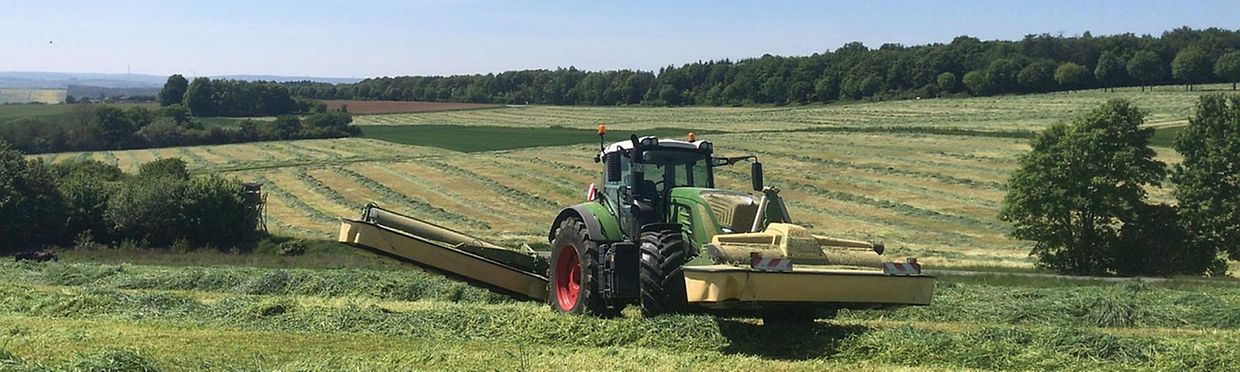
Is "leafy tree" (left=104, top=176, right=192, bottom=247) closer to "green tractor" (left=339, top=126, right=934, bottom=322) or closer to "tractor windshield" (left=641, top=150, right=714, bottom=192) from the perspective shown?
"green tractor" (left=339, top=126, right=934, bottom=322)

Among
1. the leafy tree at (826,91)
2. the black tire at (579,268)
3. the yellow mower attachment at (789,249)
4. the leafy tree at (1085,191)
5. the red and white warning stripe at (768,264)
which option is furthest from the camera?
the leafy tree at (826,91)

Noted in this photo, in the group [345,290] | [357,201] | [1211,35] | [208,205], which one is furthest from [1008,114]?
[345,290]

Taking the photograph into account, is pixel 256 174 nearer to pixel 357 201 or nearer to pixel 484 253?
pixel 357 201

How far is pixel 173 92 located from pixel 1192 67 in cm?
8096

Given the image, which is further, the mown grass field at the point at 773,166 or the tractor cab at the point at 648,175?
the mown grass field at the point at 773,166

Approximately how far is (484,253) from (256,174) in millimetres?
42264

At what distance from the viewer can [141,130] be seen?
6975cm

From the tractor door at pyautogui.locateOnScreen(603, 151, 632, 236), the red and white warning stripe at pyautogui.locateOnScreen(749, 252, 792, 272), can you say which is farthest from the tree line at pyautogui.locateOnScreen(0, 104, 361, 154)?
the red and white warning stripe at pyautogui.locateOnScreen(749, 252, 792, 272)

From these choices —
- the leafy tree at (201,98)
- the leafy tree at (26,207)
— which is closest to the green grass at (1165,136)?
the leafy tree at (26,207)

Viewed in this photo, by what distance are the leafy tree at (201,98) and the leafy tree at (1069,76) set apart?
68.0 metres

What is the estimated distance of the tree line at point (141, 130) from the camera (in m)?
65.4

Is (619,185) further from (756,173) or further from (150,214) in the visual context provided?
(150,214)

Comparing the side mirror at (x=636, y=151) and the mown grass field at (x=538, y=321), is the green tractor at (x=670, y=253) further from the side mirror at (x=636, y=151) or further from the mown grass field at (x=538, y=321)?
the mown grass field at (x=538, y=321)

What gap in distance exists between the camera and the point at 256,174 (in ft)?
170
